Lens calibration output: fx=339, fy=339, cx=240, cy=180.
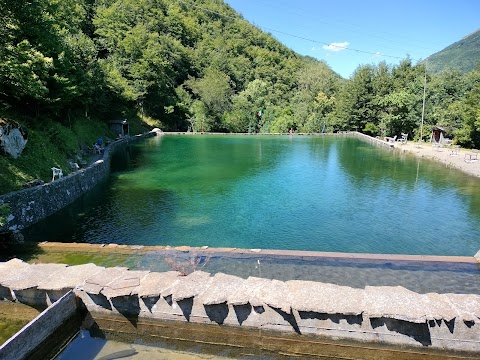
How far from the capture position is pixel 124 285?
257 inches

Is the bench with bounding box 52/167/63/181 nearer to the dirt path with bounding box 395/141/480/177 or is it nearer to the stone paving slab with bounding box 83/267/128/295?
the stone paving slab with bounding box 83/267/128/295

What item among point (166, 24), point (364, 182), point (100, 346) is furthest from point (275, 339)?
point (166, 24)

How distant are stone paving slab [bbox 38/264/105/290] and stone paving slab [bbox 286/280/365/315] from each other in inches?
162

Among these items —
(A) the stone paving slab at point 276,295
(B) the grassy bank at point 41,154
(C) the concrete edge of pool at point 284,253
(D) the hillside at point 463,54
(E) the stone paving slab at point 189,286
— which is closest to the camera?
(A) the stone paving slab at point 276,295

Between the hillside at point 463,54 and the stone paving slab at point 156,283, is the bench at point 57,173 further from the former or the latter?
the hillside at point 463,54

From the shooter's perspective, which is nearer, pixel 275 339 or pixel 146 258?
pixel 275 339

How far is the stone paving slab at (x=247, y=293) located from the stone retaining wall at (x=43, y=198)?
22.7 feet

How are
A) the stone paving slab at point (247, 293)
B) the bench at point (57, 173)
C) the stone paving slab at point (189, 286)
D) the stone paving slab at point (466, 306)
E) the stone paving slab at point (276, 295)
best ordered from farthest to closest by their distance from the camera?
the bench at point (57, 173)
the stone paving slab at point (189, 286)
the stone paving slab at point (247, 293)
the stone paving slab at point (276, 295)
the stone paving slab at point (466, 306)

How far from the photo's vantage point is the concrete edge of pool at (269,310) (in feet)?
18.1

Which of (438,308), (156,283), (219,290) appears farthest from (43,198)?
(438,308)

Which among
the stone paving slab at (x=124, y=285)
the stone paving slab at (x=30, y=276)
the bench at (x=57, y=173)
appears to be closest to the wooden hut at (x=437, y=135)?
the bench at (x=57, y=173)

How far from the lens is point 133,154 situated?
101 ft

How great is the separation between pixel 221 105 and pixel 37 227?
48.1 metres

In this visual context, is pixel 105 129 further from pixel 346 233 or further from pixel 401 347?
pixel 401 347
